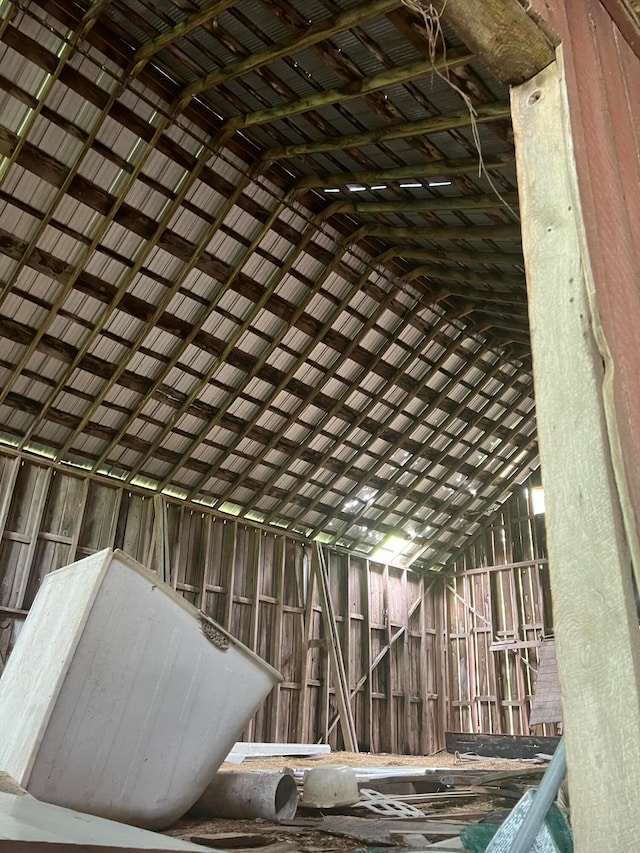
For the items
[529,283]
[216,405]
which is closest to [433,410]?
[216,405]

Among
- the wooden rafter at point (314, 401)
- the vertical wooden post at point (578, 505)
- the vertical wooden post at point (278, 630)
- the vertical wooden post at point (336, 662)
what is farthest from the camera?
the vertical wooden post at point (336, 662)

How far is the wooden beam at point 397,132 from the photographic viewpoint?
715cm

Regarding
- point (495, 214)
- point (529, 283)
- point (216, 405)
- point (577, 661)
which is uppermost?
point (495, 214)

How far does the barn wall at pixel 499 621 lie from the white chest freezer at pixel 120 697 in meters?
13.3

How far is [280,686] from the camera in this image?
48.4 ft

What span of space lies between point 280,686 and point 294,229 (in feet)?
31.3

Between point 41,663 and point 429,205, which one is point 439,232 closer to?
point 429,205

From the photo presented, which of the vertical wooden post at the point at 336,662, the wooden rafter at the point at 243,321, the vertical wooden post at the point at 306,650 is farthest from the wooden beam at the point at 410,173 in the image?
the vertical wooden post at the point at 306,650

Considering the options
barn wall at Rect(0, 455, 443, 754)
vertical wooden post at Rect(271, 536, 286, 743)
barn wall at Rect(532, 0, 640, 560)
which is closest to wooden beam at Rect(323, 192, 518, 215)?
barn wall at Rect(532, 0, 640, 560)

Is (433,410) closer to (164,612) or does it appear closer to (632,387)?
(164,612)

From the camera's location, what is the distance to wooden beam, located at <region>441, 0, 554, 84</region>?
6.05ft

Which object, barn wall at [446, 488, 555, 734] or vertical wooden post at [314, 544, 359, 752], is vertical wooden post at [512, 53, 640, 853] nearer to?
vertical wooden post at [314, 544, 359, 752]

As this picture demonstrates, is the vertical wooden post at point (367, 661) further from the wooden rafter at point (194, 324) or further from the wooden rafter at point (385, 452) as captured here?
the wooden rafter at point (194, 324)

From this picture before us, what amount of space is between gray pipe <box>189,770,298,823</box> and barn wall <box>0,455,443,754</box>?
6.92 meters
